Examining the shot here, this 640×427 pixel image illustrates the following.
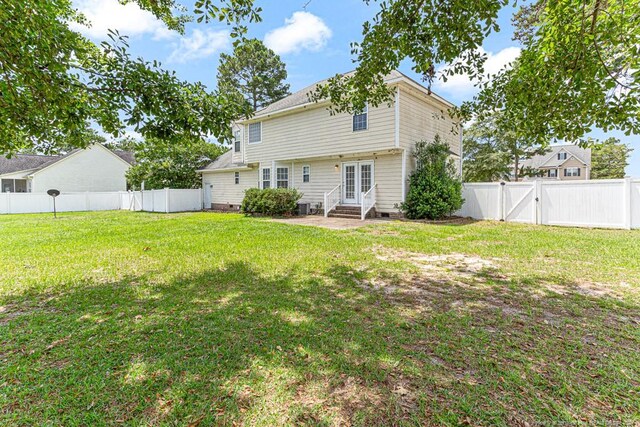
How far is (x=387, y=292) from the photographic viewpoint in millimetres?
4113

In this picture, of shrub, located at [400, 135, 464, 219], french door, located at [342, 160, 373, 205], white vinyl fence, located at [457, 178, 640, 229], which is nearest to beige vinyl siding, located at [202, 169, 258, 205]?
french door, located at [342, 160, 373, 205]

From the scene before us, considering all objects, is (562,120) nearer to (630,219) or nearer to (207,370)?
(207,370)

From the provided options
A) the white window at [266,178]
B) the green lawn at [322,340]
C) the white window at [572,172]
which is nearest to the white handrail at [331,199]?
the white window at [266,178]

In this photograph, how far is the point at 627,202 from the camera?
902 centimetres

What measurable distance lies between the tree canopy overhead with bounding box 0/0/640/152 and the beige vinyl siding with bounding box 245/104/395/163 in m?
7.17

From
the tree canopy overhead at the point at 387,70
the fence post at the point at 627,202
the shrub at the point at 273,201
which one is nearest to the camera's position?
the tree canopy overhead at the point at 387,70

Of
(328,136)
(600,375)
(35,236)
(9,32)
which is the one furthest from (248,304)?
(328,136)

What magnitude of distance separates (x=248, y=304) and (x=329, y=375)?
172cm

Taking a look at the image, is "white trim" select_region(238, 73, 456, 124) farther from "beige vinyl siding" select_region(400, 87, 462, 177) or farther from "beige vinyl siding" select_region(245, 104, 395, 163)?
"beige vinyl siding" select_region(245, 104, 395, 163)

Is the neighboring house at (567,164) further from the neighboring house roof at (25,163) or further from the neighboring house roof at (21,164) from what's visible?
the neighboring house roof at (21,164)

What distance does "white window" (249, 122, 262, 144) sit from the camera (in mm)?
17417

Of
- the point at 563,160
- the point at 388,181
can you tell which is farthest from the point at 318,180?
the point at 563,160

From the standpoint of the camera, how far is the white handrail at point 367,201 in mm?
12726

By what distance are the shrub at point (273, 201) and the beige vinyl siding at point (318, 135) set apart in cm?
225
